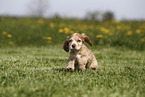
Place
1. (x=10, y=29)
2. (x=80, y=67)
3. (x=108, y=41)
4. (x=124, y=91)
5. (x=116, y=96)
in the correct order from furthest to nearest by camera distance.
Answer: (x=10, y=29)
(x=108, y=41)
(x=80, y=67)
(x=124, y=91)
(x=116, y=96)

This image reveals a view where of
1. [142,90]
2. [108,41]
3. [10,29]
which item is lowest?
[142,90]

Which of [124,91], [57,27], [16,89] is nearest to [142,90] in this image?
[124,91]

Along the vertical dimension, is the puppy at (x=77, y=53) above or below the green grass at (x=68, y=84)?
above

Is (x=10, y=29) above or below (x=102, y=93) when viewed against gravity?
above

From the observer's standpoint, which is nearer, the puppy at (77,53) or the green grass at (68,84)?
the green grass at (68,84)

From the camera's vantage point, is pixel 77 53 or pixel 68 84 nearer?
pixel 68 84

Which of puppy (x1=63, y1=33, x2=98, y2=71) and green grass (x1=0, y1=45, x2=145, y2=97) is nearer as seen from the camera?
green grass (x1=0, y1=45, x2=145, y2=97)

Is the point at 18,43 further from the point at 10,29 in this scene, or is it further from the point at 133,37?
the point at 133,37

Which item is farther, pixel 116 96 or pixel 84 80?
pixel 84 80

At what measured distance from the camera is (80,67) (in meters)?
3.58

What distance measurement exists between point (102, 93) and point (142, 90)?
703 millimetres

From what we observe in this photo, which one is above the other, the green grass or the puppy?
the puppy

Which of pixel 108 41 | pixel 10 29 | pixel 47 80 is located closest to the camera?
pixel 47 80

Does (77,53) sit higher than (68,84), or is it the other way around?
(77,53)
